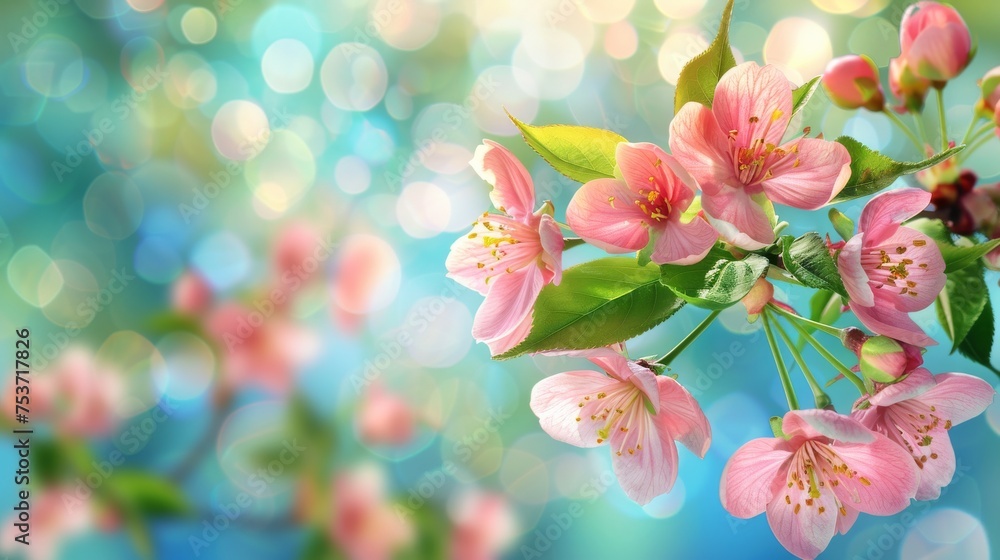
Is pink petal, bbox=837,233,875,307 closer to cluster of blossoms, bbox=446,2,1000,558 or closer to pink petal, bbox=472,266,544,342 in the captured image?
cluster of blossoms, bbox=446,2,1000,558

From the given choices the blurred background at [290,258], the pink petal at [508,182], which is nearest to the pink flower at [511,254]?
the pink petal at [508,182]

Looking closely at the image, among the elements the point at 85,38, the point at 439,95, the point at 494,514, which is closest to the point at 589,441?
the point at 494,514

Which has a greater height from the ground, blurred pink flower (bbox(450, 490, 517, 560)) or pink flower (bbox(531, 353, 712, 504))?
pink flower (bbox(531, 353, 712, 504))

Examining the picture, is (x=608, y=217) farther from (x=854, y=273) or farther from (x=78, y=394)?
(x=78, y=394)

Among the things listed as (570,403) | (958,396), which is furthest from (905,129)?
(570,403)

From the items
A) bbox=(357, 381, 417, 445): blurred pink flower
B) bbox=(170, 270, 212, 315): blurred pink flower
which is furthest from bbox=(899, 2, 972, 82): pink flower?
bbox=(170, 270, 212, 315): blurred pink flower

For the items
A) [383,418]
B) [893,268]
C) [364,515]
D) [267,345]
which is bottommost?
[364,515]

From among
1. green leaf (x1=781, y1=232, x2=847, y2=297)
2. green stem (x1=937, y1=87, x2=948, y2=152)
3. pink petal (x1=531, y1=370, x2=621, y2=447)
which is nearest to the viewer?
green leaf (x1=781, y1=232, x2=847, y2=297)
